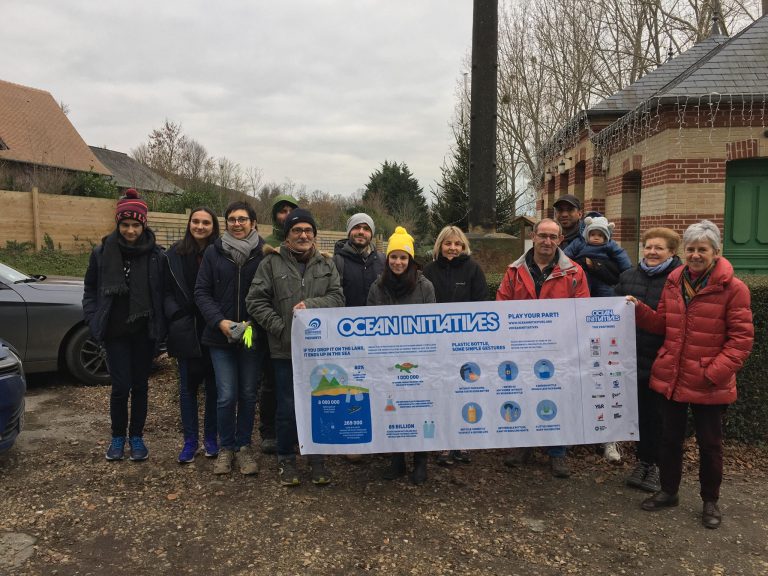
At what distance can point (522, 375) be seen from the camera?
13.0 feet

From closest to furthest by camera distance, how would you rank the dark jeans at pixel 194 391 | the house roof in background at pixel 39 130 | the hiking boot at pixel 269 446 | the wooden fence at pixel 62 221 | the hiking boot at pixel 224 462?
the hiking boot at pixel 224 462
the dark jeans at pixel 194 391
the hiking boot at pixel 269 446
the wooden fence at pixel 62 221
the house roof in background at pixel 39 130

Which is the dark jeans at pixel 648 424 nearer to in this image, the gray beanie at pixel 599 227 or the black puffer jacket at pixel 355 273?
the gray beanie at pixel 599 227

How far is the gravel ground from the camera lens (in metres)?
3.13

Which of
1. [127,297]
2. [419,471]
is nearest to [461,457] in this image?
[419,471]

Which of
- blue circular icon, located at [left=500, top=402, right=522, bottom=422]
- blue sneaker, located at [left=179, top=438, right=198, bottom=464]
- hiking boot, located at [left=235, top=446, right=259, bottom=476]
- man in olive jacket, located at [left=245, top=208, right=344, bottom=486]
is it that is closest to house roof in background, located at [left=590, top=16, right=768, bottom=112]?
blue circular icon, located at [left=500, top=402, right=522, bottom=422]

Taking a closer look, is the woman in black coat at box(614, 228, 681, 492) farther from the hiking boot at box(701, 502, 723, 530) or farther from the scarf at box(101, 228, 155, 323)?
the scarf at box(101, 228, 155, 323)

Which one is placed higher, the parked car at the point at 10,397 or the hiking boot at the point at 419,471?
the parked car at the point at 10,397

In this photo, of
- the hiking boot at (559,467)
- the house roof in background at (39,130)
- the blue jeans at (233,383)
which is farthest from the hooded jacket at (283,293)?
the house roof in background at (39,130)

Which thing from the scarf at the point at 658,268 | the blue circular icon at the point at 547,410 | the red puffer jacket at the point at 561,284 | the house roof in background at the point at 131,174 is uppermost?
the house roof in background at the point at 131,174

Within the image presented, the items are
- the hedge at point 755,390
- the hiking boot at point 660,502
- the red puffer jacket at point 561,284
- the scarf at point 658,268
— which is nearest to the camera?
the hiking boot at point 660,502

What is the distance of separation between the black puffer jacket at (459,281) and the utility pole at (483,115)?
2221 millimetres

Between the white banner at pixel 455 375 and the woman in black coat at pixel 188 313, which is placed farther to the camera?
the woman in black coat at pixel 188 313

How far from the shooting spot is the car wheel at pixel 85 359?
655 cm

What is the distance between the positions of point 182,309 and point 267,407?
46.8 inches
